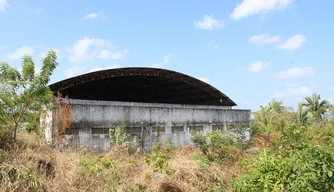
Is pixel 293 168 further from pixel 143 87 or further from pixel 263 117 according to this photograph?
pixel 143 87

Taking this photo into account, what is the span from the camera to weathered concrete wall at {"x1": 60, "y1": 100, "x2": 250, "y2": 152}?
660 inches

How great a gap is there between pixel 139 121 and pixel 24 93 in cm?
947

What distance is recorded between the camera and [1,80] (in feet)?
32.2

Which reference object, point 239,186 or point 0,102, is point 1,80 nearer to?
point 0,102

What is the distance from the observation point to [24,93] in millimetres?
10328

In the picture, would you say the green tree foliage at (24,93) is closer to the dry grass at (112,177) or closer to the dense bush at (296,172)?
the dry grass at (112,177)

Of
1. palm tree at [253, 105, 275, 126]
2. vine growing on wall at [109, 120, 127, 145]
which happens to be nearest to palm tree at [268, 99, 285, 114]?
palm tree at [253, 105, 275, 126]

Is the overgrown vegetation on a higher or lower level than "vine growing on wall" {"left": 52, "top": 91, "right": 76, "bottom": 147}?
lower

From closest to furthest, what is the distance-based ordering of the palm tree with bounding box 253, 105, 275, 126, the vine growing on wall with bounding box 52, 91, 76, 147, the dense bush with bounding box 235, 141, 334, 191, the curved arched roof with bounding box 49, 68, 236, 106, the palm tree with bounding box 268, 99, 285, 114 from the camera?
the dense bush with bounding box 235, 141, 334, 191
the vine growing on wall with bounding box 52, 91, 76, 147
the curved arched roof with bounding box 49, 68, 236, 106
the palm tree with bounding box 253, 105, 275, 126
the palm tree with bounding box 268, 99, 285, 114

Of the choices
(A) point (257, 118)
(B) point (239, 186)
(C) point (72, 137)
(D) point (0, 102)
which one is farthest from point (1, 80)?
(A) point (257, 118)

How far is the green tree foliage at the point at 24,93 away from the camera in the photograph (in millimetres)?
9742

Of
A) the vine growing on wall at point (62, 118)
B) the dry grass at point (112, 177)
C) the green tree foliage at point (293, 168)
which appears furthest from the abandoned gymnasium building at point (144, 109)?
the green tree foliage at point (293, 168)

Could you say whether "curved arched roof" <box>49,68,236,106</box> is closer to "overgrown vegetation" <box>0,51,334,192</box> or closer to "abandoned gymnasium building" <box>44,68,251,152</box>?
"abandoned gymnasium building" <box>44,68,251,152</box>

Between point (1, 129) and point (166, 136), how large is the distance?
11909 millimetres
